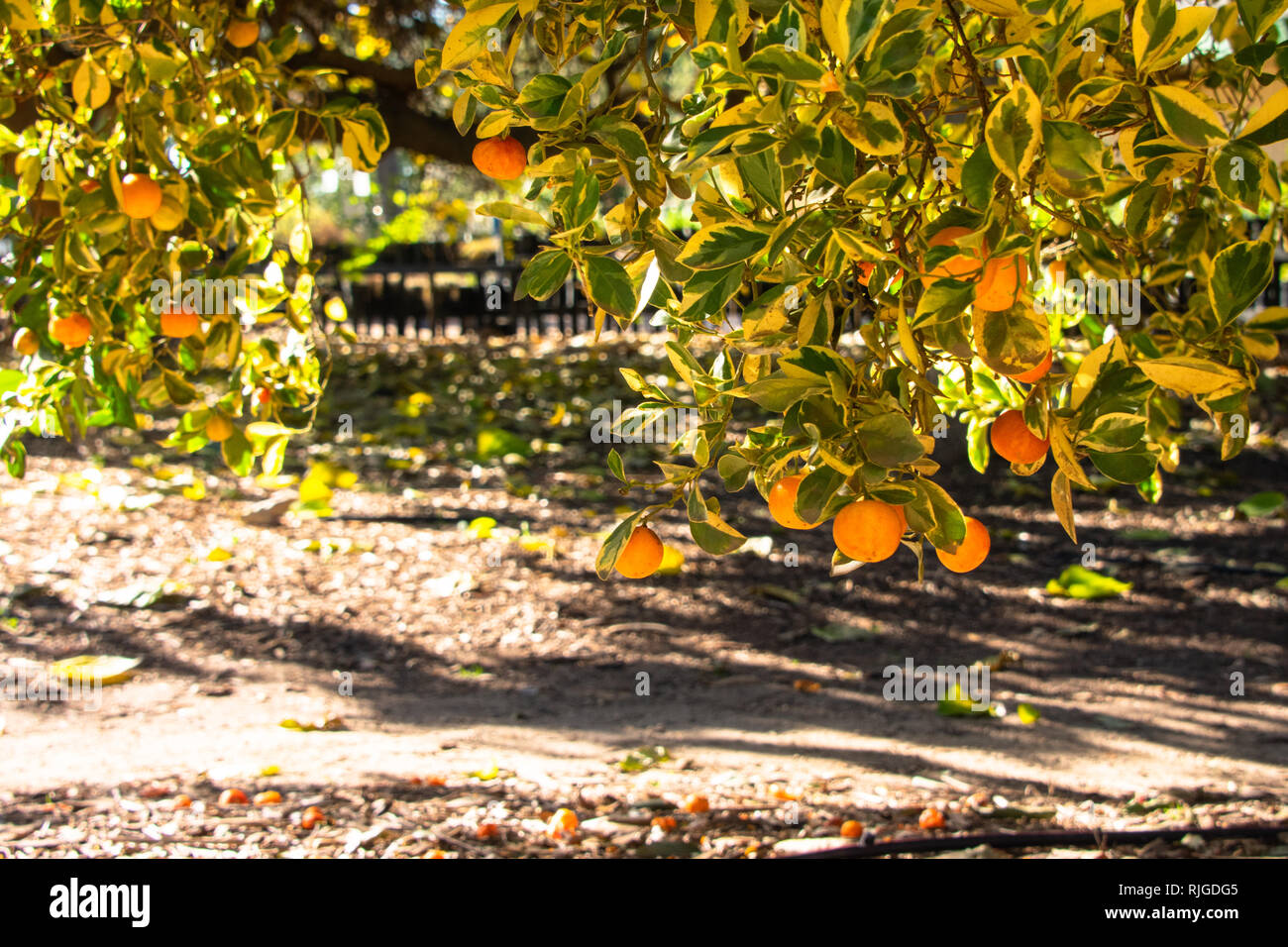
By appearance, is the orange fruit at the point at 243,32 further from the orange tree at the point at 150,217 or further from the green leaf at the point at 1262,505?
the green leaf at the point at 1262,505

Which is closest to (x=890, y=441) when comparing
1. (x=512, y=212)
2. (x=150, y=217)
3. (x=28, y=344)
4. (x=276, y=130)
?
(x=512, y=212)

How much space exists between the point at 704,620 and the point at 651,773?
1513 mm

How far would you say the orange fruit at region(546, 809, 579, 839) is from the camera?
285 centimetres

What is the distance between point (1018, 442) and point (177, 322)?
1.68m

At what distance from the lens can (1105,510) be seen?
20.6 ft

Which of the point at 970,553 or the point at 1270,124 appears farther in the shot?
the point at 970,553

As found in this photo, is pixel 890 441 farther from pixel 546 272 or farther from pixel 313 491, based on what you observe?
pixel 313 491

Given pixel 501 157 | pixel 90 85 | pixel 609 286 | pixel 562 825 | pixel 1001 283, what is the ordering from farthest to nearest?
pixel 562 825 → pixel 90 85 → pixel 501 157 → pixel 609 286 → pixel 1001 283

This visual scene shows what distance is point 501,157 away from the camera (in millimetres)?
1535

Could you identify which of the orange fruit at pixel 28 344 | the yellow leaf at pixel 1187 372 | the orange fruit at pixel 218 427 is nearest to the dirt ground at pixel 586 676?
the orange fruit at pixel 218 427

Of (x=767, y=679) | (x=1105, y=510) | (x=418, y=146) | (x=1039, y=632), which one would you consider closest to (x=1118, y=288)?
(x=767, y=679)

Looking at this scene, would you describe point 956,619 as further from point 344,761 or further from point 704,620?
point 344,761

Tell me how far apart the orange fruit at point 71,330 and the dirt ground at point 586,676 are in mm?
1264

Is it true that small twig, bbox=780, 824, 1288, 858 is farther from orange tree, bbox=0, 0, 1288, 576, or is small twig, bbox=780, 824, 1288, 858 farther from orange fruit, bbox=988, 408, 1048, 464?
orange fruit, bbox=988, 408, 1048, 464
